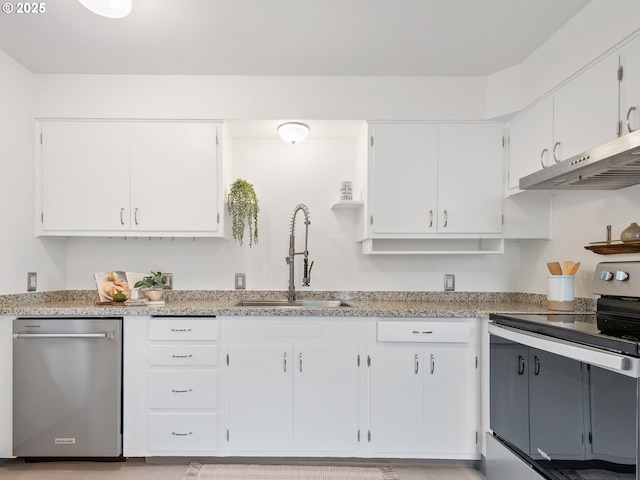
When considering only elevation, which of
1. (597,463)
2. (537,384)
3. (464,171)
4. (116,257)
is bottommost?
(597,463)

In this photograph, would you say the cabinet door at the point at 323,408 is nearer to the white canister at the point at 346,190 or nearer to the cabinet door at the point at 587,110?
the white canister at the point at 346,190

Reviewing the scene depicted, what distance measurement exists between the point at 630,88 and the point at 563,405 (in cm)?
132

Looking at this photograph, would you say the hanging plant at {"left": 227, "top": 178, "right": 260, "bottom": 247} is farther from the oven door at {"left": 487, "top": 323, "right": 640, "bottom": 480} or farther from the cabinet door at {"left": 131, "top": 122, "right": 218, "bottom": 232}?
the oven door at {"left": 487, "top": 323, "right": 640, "bottom": 480}

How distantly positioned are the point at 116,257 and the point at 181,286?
51cm

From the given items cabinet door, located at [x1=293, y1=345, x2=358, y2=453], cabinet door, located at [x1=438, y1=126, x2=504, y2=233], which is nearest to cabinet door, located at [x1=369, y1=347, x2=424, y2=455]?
cabinet door, located at [x1=293, y1=345, x2=358, y2=453]

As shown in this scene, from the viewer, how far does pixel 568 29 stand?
205cm

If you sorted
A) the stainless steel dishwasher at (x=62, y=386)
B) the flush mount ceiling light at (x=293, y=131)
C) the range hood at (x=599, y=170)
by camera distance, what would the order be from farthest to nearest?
the flush mount ceiling light at (x=293, y=131)
the stainless steel dishwasher at (x=62, y=386)
the range hood at (x=599, y=170)

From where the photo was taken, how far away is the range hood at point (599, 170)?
146cm

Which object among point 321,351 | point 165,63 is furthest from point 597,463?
point 165,63

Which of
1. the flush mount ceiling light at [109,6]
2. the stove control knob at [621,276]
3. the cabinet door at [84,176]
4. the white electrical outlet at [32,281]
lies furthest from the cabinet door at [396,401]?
the white electrical outlet at [32,281]

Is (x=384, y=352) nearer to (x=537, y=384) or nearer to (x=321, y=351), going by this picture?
(x=321, y=351)

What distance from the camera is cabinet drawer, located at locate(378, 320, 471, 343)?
226 centimetres

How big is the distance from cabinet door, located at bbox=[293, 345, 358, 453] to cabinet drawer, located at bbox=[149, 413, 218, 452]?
0.48 meters

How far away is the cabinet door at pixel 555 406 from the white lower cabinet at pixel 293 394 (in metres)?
0.88
